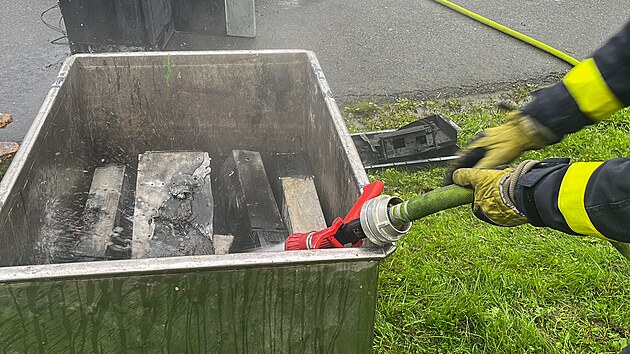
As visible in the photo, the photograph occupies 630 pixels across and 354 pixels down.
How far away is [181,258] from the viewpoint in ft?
4.17

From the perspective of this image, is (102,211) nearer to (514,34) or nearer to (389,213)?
(389,213)

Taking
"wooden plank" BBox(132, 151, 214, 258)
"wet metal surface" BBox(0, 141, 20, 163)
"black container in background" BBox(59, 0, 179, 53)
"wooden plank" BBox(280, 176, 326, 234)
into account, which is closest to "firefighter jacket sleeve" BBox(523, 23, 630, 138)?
"wooden plank" BBox(280, 176, 326, 234)


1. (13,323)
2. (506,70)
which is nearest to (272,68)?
(13,323)

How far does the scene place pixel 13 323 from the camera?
125cm

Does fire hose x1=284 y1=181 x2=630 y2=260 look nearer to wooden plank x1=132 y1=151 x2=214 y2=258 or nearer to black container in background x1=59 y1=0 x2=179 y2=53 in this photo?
wooden plank x1=132 y1=151 x2=214 y2=258

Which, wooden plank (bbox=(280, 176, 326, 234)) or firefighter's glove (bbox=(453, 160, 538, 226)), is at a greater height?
firefighter's glove (bbox=(453, 160, 538, 226))

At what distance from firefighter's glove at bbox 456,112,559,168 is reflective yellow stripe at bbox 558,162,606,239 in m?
0.13

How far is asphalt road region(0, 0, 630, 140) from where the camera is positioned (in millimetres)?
4379

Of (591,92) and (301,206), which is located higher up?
(591,92)

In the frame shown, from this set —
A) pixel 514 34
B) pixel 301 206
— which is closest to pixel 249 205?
pixel 301 206

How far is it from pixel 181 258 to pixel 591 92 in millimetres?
969

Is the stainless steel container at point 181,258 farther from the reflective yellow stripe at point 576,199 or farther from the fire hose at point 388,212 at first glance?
the reflective yellow stripe at point 576,199

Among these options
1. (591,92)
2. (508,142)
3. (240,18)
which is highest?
(591,92)

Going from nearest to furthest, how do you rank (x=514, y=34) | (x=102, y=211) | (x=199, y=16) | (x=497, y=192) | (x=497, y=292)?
1. (x=497, y=192)
2. (x=102, y=211)
3. (x=497, y=292)
4. (x=199, y=16)
5. (x=514, y=34)
